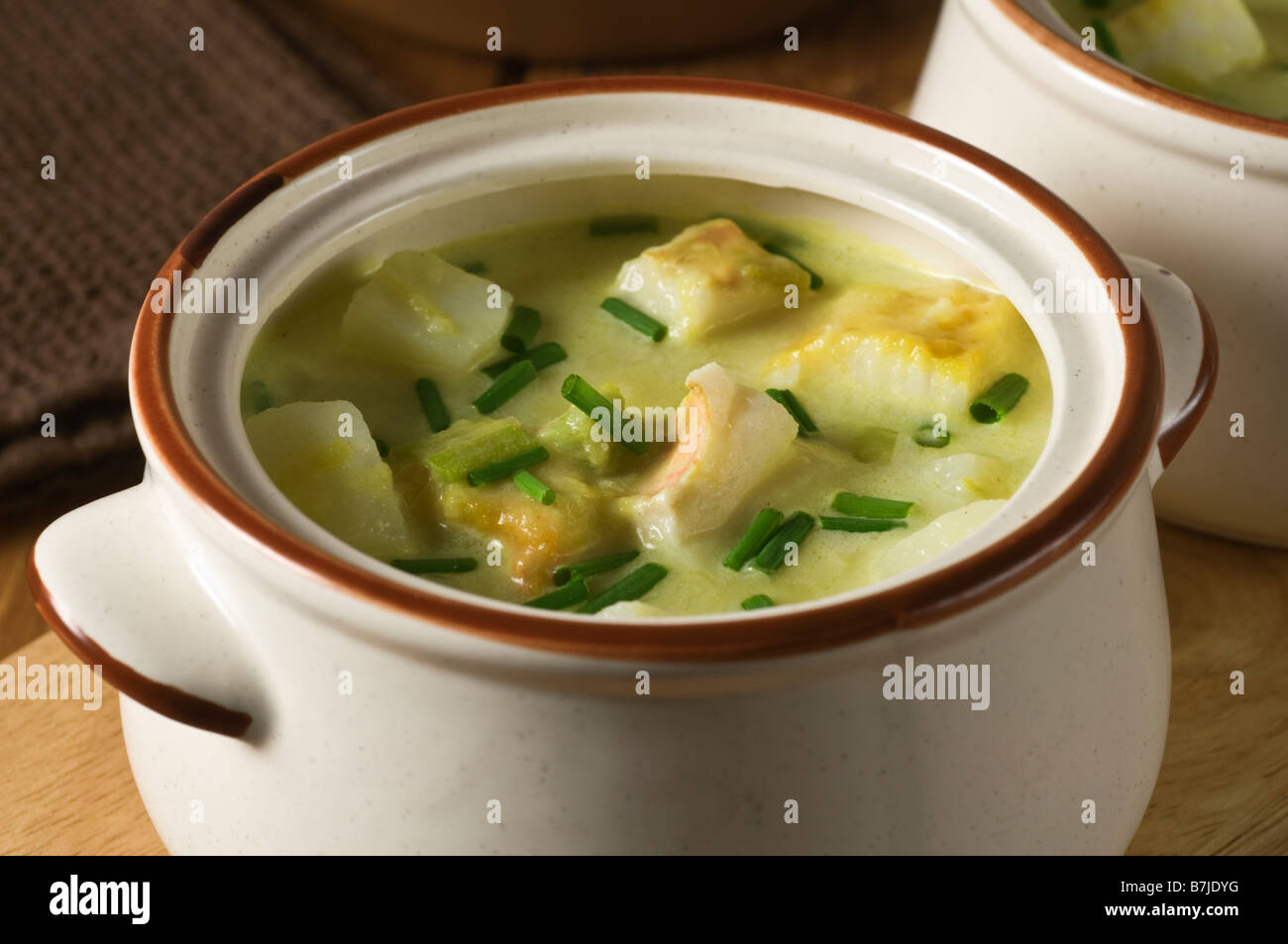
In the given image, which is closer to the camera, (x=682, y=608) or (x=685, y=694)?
(x=685, y=694)

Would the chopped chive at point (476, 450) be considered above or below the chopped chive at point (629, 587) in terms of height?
above

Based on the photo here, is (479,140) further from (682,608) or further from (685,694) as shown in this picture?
(685,694)

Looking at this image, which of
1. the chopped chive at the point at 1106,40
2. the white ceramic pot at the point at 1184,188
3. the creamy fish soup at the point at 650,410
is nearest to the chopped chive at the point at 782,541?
the creamy fish soup at the point at 650,410

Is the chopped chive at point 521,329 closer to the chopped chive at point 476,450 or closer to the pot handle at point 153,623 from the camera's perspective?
the chopped chive at point 476,450

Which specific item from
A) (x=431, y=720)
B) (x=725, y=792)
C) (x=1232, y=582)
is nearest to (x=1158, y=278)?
(x=1232, y=582)

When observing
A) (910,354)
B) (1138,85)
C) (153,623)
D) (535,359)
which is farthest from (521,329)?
(1138,85)

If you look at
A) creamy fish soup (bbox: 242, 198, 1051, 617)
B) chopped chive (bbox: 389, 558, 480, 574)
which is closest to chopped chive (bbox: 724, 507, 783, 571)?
creamy fish soup (bbox: 242, 198, 1051, 617)

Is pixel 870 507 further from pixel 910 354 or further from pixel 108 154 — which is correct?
pixel 108 154
